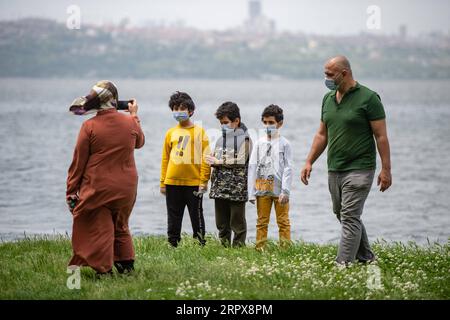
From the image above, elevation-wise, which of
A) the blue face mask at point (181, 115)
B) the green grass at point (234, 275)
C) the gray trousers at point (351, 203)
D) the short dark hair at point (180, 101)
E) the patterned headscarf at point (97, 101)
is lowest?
the green grass at point (234, 275)

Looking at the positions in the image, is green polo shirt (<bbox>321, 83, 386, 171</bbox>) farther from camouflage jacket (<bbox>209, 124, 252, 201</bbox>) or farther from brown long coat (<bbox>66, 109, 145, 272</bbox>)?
brown long coat (<bbox>66, 109, 145, 272</bbox>)

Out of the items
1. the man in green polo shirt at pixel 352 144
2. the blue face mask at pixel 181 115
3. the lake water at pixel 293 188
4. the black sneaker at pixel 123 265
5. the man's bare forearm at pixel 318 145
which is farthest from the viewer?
the lake water at pixel 293 188

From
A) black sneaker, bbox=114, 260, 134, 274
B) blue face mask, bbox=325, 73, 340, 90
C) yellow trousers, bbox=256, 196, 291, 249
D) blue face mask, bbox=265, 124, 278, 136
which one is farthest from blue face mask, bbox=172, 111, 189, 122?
black sneaker, bbox=114, 260, 134, 274

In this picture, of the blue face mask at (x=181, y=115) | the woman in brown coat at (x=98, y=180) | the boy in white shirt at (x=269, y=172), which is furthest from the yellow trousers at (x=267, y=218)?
the woman in brown coat at (x=98, y=180)

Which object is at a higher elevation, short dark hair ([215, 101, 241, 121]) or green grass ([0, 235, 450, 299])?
short dark hair ([215, 101, 241, 121])

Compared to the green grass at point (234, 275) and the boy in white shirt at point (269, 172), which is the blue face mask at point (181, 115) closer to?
the boy in white shirt at point (269, 172)

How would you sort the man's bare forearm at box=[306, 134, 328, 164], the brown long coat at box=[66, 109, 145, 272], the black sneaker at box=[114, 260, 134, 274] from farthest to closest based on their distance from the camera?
the man's bare forearm at box=[306, 134, 328, 164]
the black sneaker at box=[114, 260, 134, 274]
the brown long coat at box=[66, 109, 145, 272]

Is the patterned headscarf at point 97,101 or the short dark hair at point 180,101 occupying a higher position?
the patterned headscarf at point 97,101

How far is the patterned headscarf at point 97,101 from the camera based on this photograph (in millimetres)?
9711

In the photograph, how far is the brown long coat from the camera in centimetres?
969

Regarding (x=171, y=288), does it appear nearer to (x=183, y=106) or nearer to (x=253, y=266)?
(x=253, y=266)

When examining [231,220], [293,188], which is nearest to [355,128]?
[231,220]

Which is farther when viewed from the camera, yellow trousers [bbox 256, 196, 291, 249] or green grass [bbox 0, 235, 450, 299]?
yellow trousers [bbox 256, 196, 291, 249]

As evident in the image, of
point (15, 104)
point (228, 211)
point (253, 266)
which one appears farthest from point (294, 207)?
point (15, 104)
